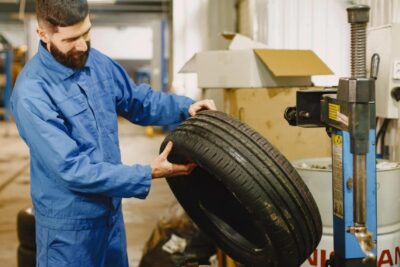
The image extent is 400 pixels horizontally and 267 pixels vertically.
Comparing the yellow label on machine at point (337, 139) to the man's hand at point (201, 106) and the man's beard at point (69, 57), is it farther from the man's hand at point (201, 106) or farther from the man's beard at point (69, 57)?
the man's beard at point (69, 57)

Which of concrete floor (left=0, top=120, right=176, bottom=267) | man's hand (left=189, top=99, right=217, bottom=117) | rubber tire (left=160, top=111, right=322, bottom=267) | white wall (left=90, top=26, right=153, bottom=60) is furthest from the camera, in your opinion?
white wall (left=90, top=26, right=153, bottom=60)

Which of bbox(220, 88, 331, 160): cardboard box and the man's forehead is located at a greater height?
the man's forehead

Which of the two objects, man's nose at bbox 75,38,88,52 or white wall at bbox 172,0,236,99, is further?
white wall at bbox 172,0,236,99

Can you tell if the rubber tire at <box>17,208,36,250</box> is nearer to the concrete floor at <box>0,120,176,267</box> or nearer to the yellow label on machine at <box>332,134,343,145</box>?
the concrete floor at <box>0,120,176,267</box>

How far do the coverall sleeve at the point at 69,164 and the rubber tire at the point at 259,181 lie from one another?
18 cm

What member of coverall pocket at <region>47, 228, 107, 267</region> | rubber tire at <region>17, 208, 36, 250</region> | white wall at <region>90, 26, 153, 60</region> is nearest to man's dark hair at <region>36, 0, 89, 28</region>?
coverall pocket at <region>47, 228, 107, 267</region>

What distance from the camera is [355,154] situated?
150cm

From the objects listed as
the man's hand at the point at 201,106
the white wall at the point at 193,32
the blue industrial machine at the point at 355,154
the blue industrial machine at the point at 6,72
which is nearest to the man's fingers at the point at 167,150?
the man's hand at the point at 201,106

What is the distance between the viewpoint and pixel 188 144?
174 cm

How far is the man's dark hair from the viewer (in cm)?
177

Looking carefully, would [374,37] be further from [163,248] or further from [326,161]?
[163,248]

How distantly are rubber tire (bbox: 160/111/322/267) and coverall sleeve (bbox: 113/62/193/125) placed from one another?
0.82 ft

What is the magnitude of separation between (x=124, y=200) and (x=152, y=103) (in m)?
3.52

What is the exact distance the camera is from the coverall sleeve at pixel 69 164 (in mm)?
1684
